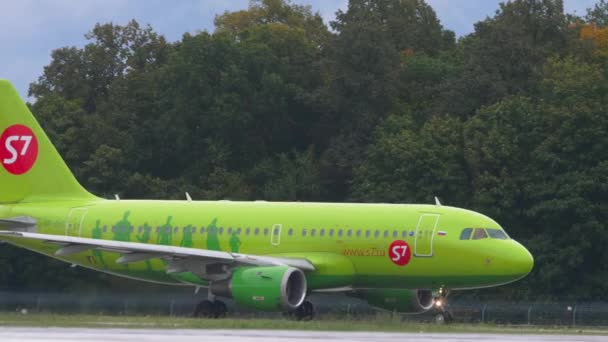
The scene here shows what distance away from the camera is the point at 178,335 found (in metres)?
35.2

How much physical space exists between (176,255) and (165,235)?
14.1ft

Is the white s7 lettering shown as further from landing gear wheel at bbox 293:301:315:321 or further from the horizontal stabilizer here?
landing gear wheel at bbox 293:301:315:321

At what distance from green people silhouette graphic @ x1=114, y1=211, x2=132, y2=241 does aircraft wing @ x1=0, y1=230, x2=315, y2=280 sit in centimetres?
338

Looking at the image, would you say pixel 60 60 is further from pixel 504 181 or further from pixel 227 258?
pixel 227 258

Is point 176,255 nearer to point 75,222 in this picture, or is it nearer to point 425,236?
point 75,222

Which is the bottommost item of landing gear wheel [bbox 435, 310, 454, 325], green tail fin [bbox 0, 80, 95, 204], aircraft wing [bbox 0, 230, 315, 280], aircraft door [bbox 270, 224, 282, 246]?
landing gear wheel [bbox 435, 310, 454, 325]

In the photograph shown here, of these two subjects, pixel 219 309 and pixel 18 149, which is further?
pixel 18 149

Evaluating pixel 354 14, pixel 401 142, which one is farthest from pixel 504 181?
pixel 354 14

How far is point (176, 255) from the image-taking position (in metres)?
50.1

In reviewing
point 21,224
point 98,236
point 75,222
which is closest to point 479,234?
point 98,236

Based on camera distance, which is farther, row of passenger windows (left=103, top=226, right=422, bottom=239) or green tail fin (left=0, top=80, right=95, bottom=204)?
green tail fin (left=0, top=80, right=95, bottom=204)

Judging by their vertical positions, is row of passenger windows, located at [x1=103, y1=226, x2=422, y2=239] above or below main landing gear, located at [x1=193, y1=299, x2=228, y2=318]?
above

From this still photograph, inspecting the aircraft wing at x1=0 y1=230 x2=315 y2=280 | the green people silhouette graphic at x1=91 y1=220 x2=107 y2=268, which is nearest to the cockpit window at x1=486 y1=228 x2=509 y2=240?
the aircraft wing at x1=0 y1=230 x2=315 y2=280

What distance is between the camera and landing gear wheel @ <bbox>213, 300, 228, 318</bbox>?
2031 inches
